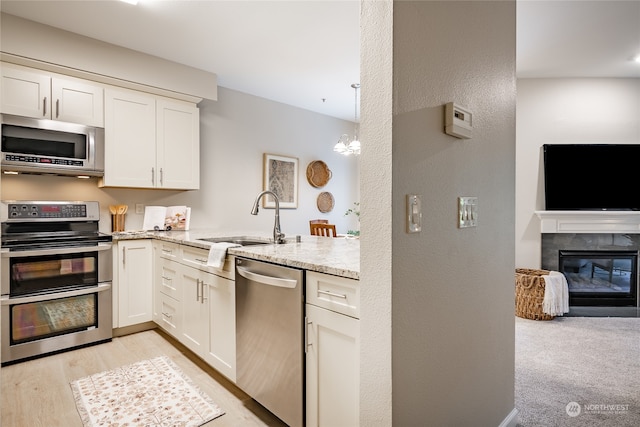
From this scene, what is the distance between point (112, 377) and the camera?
224 centimetres

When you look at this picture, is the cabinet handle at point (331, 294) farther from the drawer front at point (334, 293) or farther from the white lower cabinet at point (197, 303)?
the white lower cabinet at point (197, 303)

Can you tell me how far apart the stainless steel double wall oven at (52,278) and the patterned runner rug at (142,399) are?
644 millimetres

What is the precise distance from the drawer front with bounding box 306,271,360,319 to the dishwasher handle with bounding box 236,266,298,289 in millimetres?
96

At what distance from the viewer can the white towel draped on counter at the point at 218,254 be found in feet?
6.49

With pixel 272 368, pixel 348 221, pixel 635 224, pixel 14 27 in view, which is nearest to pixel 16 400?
pixel 272 368

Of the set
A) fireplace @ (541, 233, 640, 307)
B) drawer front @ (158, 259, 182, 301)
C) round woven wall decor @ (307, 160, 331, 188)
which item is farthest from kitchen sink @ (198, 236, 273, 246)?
fireplace @ (541, 233, 640, 307)

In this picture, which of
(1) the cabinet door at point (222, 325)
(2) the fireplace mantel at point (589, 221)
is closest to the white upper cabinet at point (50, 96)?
(1) the cabinet door at point (222, 325)

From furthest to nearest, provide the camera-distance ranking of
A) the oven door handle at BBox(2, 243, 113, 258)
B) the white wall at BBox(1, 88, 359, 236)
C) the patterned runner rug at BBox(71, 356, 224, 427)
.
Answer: the white wall at BBox(1, 88, 359, 236), the oven door handle at BBox(2, 243, 113, 258), the patterned runner rug at BBox(71, 356, 224, 427)

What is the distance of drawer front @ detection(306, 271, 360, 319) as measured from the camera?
1.26 meters

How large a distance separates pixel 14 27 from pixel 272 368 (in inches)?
124

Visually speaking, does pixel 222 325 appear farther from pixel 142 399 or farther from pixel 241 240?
pixel 241 240

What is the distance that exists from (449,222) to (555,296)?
2.97 metres

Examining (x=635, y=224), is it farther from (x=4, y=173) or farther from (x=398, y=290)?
(x=4, y=173)

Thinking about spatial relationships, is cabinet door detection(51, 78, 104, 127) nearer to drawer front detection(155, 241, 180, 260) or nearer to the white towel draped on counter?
drawer front detection(155, 241, 180, 260)
